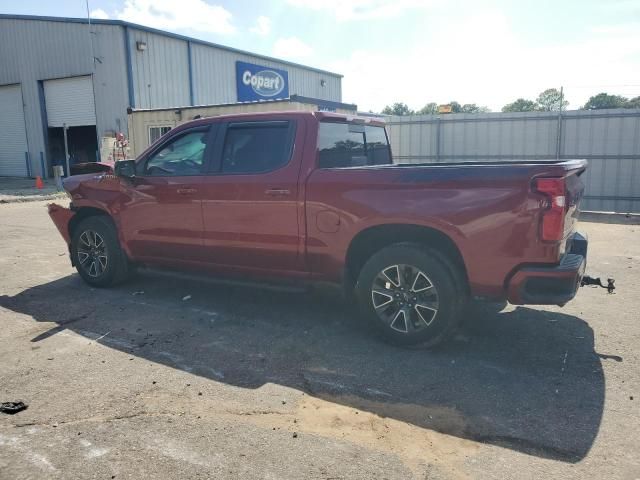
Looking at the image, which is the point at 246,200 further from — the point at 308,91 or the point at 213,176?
the point at 308,91

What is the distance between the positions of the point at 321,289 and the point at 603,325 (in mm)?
2656

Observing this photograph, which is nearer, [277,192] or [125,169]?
[277,192]

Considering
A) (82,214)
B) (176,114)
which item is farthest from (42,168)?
(82,214)

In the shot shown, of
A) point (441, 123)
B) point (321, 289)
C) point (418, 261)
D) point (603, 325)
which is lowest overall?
point (603, 325)

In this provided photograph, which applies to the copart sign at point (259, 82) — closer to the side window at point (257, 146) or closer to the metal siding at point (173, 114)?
the metal siding at point (173, 114)

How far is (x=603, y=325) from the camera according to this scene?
16.3ft

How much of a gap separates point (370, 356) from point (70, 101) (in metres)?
23.1

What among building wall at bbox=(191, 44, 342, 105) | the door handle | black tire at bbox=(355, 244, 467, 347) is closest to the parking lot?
black tire at bbox=(355, 244, 467, 347)

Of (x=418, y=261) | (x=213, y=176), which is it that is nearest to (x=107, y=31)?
(x=213, y=176)

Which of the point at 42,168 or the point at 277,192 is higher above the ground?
the point at 277,192

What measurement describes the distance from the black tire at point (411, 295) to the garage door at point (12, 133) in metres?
25.6

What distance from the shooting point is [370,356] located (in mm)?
4309

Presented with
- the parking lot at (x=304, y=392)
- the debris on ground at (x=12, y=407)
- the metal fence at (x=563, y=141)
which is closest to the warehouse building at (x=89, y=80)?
the metal fence at (x=563, y=141)

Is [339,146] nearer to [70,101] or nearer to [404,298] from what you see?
[404,298]
